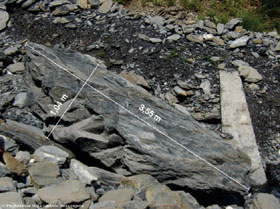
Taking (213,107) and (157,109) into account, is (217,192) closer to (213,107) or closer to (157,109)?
(157,109)

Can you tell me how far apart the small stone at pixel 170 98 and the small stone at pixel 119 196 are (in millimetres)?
2416

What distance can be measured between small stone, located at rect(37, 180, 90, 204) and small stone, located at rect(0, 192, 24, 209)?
0.82ft

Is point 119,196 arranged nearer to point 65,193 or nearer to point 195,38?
point 65,193

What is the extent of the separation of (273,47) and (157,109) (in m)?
3.56

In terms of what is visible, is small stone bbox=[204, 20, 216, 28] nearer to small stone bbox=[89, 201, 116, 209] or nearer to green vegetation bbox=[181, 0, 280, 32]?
green vegetation bbox=[181, 0, 280, 32]

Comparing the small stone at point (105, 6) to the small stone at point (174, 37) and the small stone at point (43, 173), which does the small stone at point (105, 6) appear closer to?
the small stone at point (174, 37)

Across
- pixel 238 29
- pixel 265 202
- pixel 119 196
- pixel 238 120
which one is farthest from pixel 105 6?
pixel 265 202

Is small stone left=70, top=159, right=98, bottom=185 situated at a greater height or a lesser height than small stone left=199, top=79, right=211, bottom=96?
lesser

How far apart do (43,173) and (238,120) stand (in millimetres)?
3347

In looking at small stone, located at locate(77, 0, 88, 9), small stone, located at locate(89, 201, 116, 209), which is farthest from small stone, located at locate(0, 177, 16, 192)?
small stone, located at locate(77, 0, 88, 9)

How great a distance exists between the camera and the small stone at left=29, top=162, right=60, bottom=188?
3.88 meters

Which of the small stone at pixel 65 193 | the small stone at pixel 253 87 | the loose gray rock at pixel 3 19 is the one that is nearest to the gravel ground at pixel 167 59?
the small stone at pixel 253 87

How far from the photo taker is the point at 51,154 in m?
4.27

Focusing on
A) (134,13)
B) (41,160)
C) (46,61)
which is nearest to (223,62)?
(134,13)
